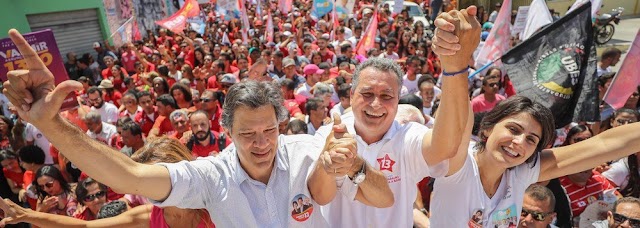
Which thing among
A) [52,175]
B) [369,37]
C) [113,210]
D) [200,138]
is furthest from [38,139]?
[369,37]

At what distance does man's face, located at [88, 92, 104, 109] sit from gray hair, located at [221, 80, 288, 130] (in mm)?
4756

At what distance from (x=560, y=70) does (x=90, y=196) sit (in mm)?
4052

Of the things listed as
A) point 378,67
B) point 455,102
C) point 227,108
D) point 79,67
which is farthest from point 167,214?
point 79,67

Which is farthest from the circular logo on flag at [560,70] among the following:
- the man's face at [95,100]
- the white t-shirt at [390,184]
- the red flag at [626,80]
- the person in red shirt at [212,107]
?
the man's face at [95,100]

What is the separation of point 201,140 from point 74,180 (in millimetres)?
1380

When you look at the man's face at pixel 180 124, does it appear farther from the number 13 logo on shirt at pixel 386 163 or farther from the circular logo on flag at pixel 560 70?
the circular logo on flag at pixel 560 70

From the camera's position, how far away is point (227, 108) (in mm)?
1713

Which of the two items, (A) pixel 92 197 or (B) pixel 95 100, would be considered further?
(B) pixel 95 100

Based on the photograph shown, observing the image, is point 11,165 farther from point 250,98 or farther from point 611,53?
point 611,53

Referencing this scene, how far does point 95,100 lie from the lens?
18.8 feet

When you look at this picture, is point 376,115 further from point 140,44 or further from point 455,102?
point 140,44

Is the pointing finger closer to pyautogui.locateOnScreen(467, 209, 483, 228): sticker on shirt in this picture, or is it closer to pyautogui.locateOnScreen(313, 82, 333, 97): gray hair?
pyautogui.locateOnScreen(467, 209, 483, 228): sticker on shirt

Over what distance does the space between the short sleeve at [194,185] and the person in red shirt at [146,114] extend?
4.16m

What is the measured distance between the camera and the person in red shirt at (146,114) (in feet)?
18.0
